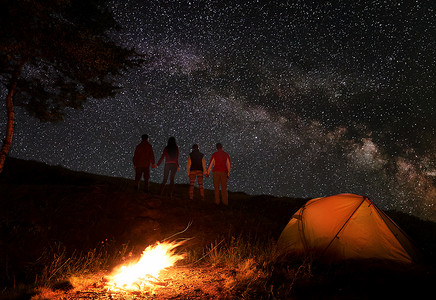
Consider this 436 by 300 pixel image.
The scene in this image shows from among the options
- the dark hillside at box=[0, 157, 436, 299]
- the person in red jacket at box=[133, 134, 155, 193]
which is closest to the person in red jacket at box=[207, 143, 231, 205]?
the dark hillside at box=[0, 157, 436, 299]

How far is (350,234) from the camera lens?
7.14 m

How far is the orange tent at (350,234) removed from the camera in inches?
273

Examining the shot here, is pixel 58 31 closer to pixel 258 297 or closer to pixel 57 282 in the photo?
pixel 57 282

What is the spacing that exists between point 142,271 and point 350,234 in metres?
4.97

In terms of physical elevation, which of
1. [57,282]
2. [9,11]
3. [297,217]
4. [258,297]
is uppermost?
[9,11]

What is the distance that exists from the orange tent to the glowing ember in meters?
3.08

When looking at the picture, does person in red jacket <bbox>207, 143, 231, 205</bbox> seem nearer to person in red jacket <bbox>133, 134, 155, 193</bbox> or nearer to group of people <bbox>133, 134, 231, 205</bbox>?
group of people <bbox>133, 134, 231, 205</bbox>

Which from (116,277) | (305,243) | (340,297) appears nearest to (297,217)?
(305,243)

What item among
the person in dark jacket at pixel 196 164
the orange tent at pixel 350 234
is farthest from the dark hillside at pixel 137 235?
the person in dark jacket at pixel 196 164

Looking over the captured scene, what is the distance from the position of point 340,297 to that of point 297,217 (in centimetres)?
396

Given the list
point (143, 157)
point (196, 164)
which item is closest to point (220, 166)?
point (196, 164)

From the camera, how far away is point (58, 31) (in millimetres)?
9984

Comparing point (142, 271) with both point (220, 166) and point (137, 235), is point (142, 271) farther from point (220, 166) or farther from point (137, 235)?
point (220, 166)

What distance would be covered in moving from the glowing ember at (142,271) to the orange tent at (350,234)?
308 cm
